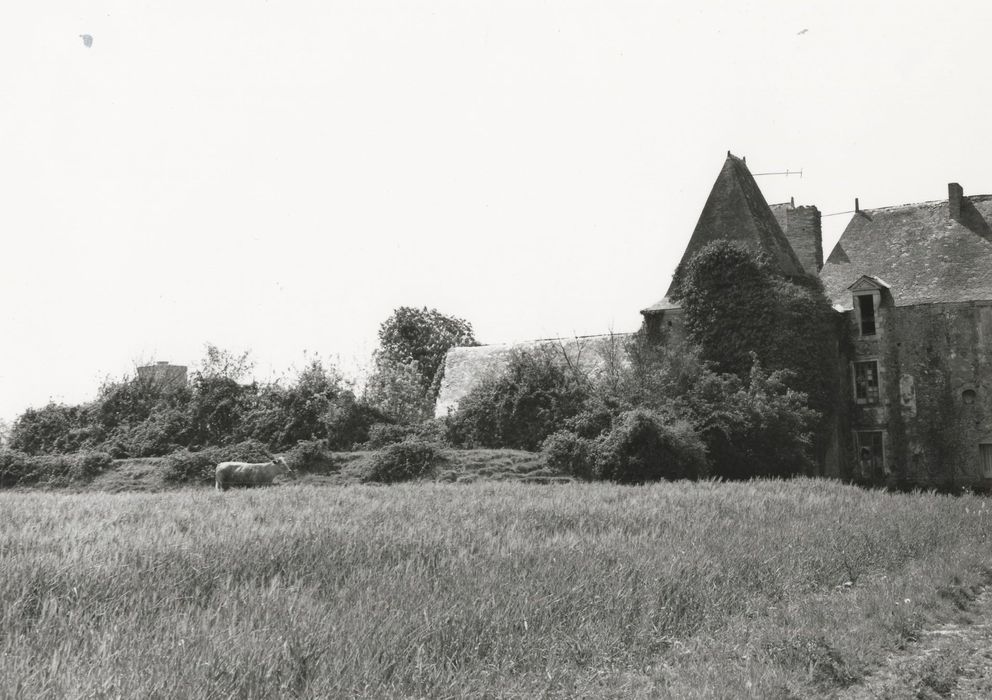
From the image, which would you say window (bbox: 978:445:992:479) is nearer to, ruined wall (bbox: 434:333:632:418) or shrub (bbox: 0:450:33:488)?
ruined wall (bbox: 434:333:632:418)

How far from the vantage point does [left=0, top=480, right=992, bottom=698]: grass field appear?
502cm

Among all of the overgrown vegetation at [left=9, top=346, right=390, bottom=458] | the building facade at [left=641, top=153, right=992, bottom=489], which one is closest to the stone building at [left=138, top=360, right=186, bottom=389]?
the overgrown vegetation at [left=9, top=346, right=390, bottom=458]

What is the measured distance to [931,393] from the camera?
33.2m

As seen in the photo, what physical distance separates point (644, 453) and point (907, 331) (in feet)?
55.6

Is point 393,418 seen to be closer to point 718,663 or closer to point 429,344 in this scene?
point 718,663

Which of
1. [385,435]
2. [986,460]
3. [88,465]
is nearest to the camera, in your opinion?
[88,465]

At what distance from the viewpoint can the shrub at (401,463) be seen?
2375cm

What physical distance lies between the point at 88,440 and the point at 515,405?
51.5 ft

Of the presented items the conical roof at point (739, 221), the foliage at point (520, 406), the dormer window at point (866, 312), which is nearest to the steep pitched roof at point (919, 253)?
the dormer window at point (866, 312)

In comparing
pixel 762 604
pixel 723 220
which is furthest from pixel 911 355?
→ pixel 762 604

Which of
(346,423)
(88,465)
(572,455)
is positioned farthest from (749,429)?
(88,465)

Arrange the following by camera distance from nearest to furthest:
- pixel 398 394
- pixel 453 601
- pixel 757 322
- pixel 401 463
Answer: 1. pixel 453 601
2. pixel 401 463
3. pixel 757 322
4. pixel 398 394

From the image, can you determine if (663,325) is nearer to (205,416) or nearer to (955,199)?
(955,199)

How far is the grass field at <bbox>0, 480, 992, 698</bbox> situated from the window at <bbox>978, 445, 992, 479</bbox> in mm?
22572
